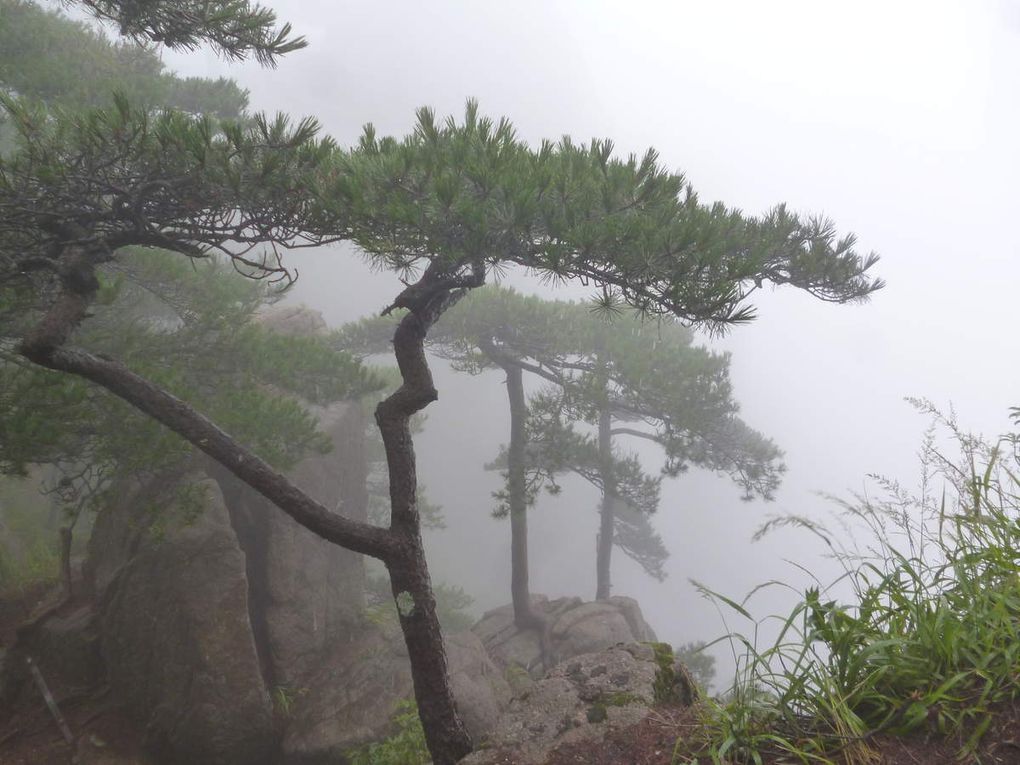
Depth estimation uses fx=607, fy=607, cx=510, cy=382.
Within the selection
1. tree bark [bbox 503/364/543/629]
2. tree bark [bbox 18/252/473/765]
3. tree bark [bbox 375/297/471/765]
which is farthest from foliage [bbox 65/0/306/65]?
tree bark [bbox 503/364/543/629]

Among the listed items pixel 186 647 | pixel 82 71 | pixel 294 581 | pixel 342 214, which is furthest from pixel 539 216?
pixel 82 71

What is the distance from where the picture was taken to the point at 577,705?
112 inches

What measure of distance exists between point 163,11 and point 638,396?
753 cm

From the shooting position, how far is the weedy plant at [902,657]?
1617 mm

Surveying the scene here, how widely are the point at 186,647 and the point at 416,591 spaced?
3178mm

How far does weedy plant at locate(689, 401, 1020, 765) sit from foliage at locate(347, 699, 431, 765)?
12.6 feet

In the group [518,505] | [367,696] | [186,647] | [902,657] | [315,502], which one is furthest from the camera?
[518,505]

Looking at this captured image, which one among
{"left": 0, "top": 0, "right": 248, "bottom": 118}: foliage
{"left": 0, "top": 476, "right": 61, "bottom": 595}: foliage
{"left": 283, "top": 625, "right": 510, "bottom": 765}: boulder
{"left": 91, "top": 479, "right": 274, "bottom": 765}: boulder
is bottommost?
{"left": 283, "top": 625, "right": 510, "bottom": 765}: boulder

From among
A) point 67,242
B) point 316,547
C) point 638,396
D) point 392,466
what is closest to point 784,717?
point 392,466

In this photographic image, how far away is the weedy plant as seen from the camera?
1617 millimetres

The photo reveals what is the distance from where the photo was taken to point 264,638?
6680 millimetres

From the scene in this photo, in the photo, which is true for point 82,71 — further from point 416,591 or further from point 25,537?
point 416,591

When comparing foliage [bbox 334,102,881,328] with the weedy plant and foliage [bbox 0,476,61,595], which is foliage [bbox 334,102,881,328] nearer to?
the weedy plant

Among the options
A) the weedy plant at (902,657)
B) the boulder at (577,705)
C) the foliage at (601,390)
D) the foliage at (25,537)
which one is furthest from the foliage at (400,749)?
the weedy plant at (902,657)
